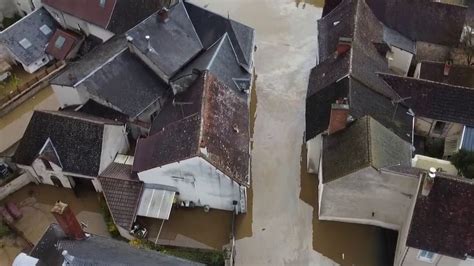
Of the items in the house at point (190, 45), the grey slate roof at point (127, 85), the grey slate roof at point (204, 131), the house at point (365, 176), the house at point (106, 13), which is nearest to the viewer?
the house at point (365, 176)

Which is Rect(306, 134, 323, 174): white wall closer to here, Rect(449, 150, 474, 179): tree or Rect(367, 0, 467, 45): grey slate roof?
Rect(449, 150, 474, 179): tree

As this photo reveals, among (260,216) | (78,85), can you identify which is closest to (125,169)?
(78,85)

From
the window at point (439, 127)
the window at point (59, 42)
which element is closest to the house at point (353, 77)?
the window at point (439, 127)

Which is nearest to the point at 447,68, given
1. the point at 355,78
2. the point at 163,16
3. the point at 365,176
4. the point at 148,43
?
the point at 355,78

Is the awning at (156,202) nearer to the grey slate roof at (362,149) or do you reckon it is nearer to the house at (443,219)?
the grey slate roof at (362,149)

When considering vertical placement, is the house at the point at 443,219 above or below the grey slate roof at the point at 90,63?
below

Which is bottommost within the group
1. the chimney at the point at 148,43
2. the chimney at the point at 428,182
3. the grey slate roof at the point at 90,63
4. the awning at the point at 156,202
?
the awning at the point at 156,202

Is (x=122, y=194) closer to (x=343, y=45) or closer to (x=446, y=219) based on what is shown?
(x=343, y=45)
